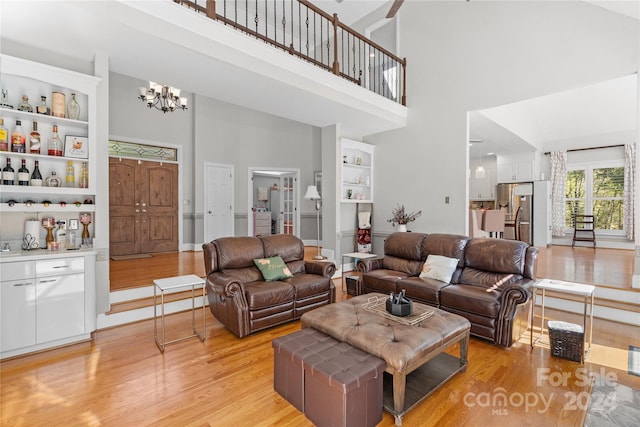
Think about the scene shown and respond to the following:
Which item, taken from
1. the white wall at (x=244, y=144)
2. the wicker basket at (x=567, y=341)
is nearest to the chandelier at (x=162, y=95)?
the white wall at (x=244, y=144)

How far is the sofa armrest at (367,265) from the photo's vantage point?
Answer: 4.34m

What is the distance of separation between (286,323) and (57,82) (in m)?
3.49

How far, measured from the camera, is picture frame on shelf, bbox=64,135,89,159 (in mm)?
3186

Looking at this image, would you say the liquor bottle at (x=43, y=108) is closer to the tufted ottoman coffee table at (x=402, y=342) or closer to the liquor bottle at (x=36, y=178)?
the liquor bottle at (x=36, y=178)

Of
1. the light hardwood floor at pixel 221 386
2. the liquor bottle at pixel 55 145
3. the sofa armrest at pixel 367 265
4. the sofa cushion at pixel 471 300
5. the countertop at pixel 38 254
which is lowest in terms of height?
the light hardwood floor at pixel 221 386

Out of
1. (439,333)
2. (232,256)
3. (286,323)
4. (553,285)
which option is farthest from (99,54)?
(553,285)

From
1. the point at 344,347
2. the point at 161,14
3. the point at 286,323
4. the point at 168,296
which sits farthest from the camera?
the point at 168,296

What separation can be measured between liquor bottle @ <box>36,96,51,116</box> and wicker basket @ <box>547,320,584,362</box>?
5363mm

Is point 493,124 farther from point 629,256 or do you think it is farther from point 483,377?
point 483,377

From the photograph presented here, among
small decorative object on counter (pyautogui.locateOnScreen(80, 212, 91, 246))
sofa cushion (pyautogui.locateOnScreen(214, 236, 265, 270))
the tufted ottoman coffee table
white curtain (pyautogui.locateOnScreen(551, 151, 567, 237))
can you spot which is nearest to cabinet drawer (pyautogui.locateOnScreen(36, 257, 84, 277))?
small decorative object on counter (pyautogui.locateOnScreen(80, 212, 91, 246))

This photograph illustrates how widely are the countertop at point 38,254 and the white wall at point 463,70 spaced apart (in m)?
5.09

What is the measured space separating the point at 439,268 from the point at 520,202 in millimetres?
6529

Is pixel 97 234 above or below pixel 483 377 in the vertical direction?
above

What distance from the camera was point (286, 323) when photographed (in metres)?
3.54
